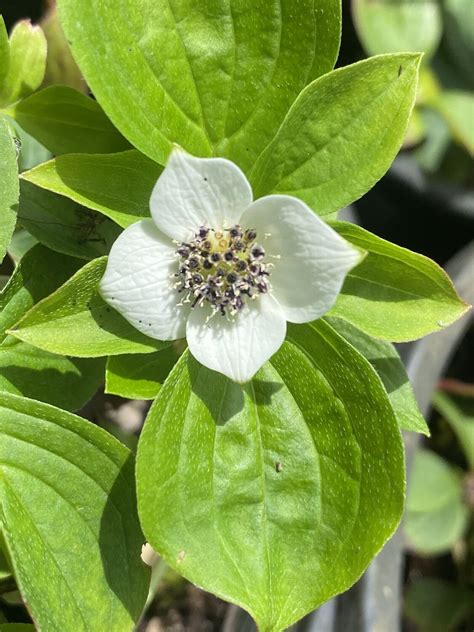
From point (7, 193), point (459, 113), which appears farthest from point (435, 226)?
point (7, 193)

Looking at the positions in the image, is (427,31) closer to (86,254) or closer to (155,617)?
(86,254)

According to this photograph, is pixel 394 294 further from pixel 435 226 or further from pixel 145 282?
pixel 435 226

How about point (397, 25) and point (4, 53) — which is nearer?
point (4, 53)

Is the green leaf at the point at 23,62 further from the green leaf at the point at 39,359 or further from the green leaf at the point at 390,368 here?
the green leaf at the point at 390,368

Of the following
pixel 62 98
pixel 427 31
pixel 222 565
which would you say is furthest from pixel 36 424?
pixel 427 31

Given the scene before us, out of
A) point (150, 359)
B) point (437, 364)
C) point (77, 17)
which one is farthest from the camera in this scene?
point (437, 364)

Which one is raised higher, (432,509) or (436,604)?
(432,509)

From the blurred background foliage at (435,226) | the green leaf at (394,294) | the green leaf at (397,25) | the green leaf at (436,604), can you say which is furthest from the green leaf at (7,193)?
the green leaf at (436,604)
